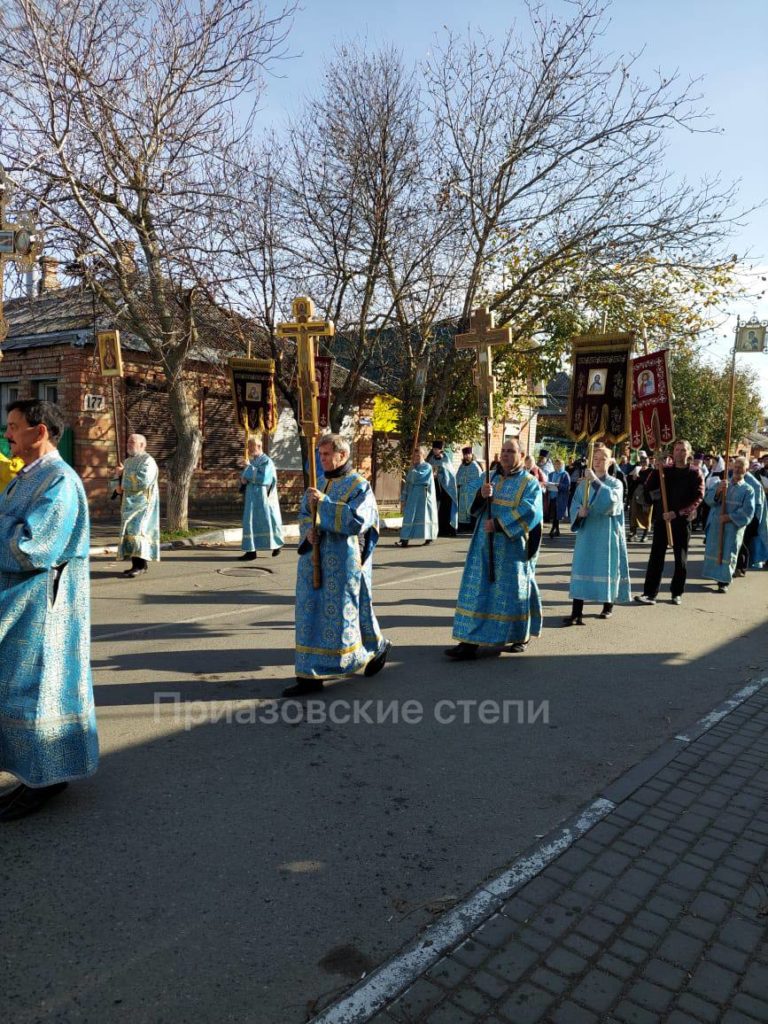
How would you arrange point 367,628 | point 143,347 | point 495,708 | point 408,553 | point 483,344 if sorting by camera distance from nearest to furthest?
point 495,708 → point 367,628 → point 483,344 → point 408,553 → point 143,347

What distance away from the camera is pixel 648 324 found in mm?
18078

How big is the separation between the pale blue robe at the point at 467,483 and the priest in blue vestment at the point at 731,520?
6692mm

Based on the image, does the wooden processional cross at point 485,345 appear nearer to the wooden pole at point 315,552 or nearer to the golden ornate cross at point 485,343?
the golden ornate cross at point 485,343

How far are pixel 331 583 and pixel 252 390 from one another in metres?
9.47

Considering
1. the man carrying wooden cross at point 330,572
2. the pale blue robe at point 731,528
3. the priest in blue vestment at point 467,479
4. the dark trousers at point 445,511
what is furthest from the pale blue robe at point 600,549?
the dark trousers at point 445,511

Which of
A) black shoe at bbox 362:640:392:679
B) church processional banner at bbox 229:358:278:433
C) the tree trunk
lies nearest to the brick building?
the tree trunk

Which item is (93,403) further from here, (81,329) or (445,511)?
(445,511)

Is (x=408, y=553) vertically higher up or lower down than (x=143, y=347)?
lower down

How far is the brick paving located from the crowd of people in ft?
6.65

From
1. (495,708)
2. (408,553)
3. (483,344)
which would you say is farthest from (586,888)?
(408,553)

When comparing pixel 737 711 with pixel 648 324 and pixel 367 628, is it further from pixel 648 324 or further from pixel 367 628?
pixel 648 324

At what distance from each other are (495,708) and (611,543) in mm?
3568

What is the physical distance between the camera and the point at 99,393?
17.0 metres

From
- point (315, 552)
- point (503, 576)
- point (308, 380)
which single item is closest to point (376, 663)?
point (315, 552)
